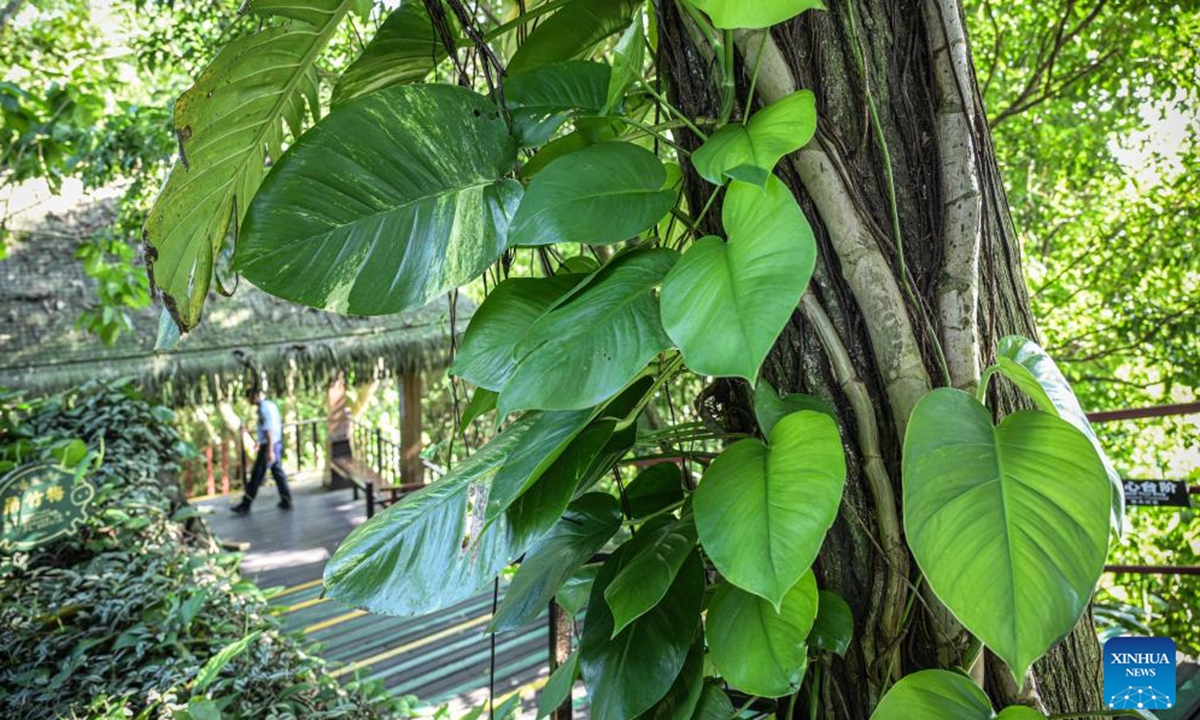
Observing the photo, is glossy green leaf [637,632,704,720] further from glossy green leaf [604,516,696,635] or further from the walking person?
the walking person

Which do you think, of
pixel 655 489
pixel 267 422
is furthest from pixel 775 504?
pixel 267 422

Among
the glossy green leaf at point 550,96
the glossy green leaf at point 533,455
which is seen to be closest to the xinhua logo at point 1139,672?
the glossy green leaf at point 533,455

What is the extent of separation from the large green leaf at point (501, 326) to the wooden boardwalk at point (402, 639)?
6.87ft

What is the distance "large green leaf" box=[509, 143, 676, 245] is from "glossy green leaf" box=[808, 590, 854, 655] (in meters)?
0.34

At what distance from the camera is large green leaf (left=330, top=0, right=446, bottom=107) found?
930 mm

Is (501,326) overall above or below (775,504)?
→ above

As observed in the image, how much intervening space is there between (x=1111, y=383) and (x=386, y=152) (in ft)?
14.4

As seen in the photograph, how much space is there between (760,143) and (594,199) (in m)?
0.13

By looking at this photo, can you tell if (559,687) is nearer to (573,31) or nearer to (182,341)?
(573,31)

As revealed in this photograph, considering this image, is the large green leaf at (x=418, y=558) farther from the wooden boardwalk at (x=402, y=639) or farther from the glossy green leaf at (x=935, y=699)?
Answer: the wooden boardwalk at (x=402, y=639)

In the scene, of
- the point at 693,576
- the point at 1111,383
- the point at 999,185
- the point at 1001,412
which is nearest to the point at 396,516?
the point at 693,576

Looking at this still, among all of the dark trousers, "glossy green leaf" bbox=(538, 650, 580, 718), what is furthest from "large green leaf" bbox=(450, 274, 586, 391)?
the dark trousers

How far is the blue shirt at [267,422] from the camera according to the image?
6.52 m

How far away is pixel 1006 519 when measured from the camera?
20.6 inches
